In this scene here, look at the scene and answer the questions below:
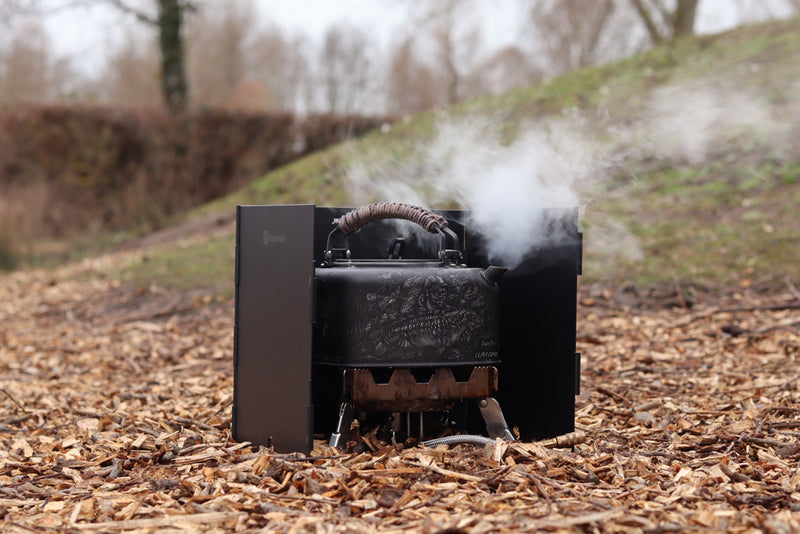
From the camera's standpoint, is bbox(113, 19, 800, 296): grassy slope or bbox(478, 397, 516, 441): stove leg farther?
bbox(113, 19, 800, 296): grassy slope

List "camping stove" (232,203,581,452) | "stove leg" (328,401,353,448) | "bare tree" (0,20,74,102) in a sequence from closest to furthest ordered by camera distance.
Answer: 1. "camping stove" (232,203,581,452)
2. "stove leg" (328,401,353,448)
3. "bare tree" (0,20,74,102)

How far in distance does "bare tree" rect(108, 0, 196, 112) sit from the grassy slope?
4405 millimetres

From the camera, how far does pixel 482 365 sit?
2.98m

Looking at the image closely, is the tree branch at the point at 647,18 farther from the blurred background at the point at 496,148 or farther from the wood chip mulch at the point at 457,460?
the wood chip mulch at the point at 457,460

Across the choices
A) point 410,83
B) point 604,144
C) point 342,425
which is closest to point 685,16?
point 604,144

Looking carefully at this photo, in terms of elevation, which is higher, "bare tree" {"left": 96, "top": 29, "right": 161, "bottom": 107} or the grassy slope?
"bare tree" {"left": 96, "top": 29, "right": 161, "bottom": 107}

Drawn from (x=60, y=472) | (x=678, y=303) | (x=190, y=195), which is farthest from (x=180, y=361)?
(x=190, y=195)

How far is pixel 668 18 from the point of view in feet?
51.5

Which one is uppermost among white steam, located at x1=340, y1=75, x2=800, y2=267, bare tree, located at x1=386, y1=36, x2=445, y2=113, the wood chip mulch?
bare tree, located at x1=386, y1=36, x2=445, y2=113

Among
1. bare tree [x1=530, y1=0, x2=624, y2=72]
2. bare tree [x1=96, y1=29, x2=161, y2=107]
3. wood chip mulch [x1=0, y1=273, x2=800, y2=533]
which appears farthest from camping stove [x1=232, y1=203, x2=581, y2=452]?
bare tree [x1=96, y1=29, x2=161, y2=107]

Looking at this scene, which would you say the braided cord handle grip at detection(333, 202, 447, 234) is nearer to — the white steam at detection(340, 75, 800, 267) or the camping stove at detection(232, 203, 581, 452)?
the camping stove at detection(232, 203, 581, 452)

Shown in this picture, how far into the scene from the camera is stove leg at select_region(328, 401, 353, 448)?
298 cm

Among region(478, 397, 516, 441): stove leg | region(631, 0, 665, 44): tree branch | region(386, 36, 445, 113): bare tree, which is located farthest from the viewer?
region(386, 36, 445, 113): bare tree

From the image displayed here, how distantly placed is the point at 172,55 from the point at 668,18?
33.9 ft
